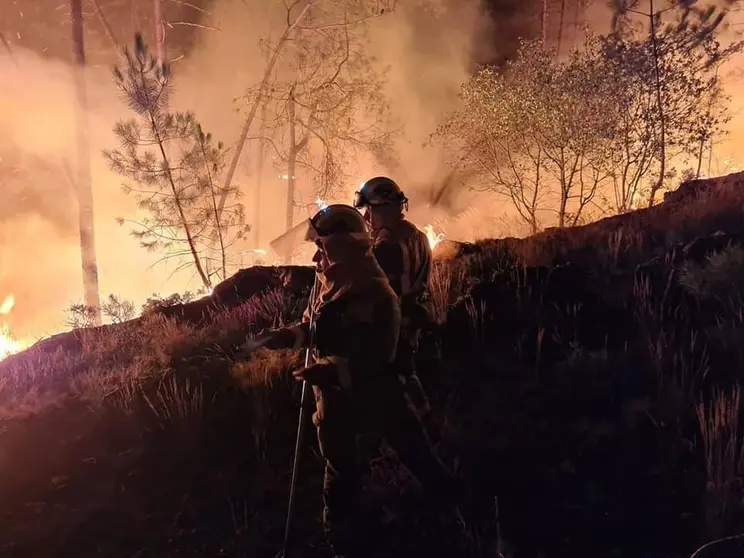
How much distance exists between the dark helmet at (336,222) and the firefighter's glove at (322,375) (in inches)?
21.8

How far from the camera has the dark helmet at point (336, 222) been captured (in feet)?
9.09

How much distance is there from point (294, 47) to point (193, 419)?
13706 mm

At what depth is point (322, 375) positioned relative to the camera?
9.02 ft

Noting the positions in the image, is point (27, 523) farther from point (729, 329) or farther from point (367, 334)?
point (729, 329)

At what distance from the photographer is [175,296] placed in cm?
907

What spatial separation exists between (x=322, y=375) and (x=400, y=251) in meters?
0.89

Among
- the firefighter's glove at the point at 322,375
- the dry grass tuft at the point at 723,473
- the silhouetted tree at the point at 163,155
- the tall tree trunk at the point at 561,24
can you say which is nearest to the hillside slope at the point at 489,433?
the dry grass tuft at the point at 723,473

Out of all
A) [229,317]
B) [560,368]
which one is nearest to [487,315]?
[560,368]

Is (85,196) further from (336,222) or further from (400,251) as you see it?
(336,222)

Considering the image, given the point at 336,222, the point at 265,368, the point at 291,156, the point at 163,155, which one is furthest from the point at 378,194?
the point at 291,156

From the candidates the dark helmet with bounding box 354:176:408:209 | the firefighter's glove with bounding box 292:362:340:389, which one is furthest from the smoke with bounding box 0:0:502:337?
the firefighter's glove with bounding box 292:362:340:389

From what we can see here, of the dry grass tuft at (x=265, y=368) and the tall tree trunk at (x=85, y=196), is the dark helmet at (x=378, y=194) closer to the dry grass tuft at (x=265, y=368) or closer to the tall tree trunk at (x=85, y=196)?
the dry grass tuft at (x=265, y=368)

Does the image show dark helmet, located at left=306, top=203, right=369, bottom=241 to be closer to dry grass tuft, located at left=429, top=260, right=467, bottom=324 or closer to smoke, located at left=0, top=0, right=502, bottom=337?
dry grass tuft, located at left=429, top=260, right=467, bottom=324

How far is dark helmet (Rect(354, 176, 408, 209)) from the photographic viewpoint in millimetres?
3400
